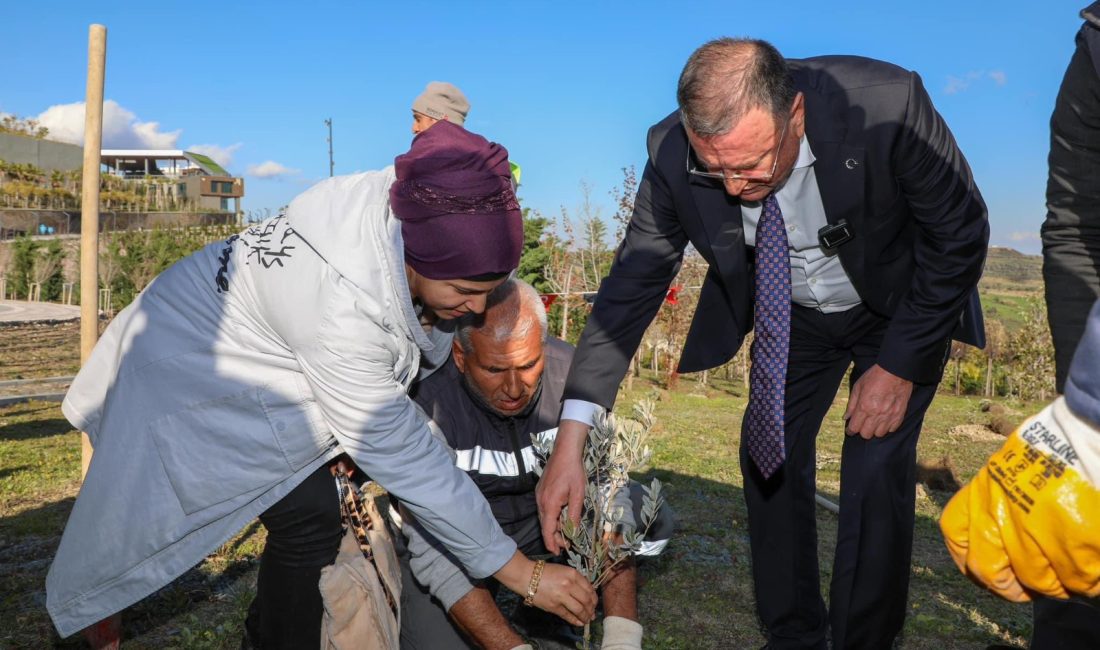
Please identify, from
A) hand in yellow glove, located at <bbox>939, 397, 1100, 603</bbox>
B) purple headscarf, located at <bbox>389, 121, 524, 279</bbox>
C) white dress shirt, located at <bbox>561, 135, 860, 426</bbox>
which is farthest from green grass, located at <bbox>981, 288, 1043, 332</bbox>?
hand in yellow glove, located at <bbox>939, 397, 1100, 603</bbox>

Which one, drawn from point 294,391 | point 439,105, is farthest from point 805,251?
point 439,105

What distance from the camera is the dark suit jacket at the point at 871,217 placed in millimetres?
2590

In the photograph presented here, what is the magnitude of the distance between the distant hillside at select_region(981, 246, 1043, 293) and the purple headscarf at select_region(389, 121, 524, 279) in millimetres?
39740

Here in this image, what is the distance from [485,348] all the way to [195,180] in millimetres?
53564

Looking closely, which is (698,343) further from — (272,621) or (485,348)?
(272,621)

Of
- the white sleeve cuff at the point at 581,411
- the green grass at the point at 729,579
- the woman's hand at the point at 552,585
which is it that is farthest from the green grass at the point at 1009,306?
the woman's hand at the point at 552,585

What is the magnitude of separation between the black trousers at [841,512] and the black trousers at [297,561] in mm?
1488

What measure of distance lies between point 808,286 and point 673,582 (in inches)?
73.3

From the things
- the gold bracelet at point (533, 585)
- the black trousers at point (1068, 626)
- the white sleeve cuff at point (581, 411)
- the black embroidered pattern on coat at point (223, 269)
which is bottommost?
the gold bracelet at point (533, 585)

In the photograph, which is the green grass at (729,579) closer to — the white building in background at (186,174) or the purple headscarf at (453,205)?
the purple headscarf at (453,205)

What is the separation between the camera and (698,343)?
129 inches

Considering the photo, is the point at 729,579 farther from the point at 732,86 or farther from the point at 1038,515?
the point at 1038,515

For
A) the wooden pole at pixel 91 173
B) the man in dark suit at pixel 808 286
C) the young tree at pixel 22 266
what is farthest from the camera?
the young tree at pixel 22 266

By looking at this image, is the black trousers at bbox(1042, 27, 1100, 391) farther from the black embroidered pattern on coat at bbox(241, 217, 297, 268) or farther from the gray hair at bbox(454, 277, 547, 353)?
the black embroidered pattern on coat at bbox(241, 217, 297, 268)
